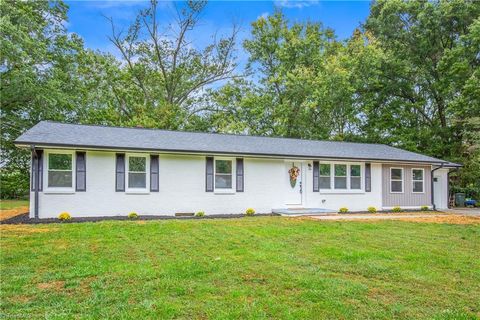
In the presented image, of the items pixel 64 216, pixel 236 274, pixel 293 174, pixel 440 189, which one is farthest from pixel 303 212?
pixel 440 189

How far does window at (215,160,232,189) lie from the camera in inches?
545

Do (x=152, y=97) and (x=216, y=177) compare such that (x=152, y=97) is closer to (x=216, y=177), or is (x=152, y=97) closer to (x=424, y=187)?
(x=216, y=177)

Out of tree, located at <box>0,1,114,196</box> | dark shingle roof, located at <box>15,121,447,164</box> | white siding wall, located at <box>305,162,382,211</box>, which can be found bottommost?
white siding wall, located at <box>305,162,382,211</box>

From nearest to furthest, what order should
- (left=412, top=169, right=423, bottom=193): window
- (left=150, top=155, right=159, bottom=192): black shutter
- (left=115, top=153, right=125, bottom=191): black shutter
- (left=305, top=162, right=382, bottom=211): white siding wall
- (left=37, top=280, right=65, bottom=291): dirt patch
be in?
(left=37, top=280, right=65, bottom=291): dirt patch, (left=115, top=153, right=125, bottom=191): black shutter, (left=150, top=155, right=159, bottom=192): black shutter, (left=305, top=162, right=382, bottom=211): white siding wall, (left=412, top=169, right=423, bottom=193): window

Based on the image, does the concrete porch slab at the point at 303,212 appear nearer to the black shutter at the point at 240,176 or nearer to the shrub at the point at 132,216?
the black shutter at the point at 240,176

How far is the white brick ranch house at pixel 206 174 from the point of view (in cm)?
1173

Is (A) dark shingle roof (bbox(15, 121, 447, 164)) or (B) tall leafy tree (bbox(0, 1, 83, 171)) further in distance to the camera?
(B) tall leafy tree (bbox(0, 1, 83, 171))

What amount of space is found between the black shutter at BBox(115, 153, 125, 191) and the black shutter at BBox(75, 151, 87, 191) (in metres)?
1.07

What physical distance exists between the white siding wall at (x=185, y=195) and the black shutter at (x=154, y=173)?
0.16 m

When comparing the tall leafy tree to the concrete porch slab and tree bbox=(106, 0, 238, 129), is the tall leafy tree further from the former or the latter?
the concrete porch slab

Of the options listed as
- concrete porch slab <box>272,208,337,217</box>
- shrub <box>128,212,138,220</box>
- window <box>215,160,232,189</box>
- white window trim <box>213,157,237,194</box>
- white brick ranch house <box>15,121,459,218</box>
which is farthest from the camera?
window <box>215,160,232,189</box>

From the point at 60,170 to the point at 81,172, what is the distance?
68 cm

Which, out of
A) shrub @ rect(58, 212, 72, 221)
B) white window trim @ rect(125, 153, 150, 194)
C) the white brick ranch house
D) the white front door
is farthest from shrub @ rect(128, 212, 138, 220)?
the white front door

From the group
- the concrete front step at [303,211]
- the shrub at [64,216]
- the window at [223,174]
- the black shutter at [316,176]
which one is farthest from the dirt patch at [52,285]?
the black shutter at [316,176]
